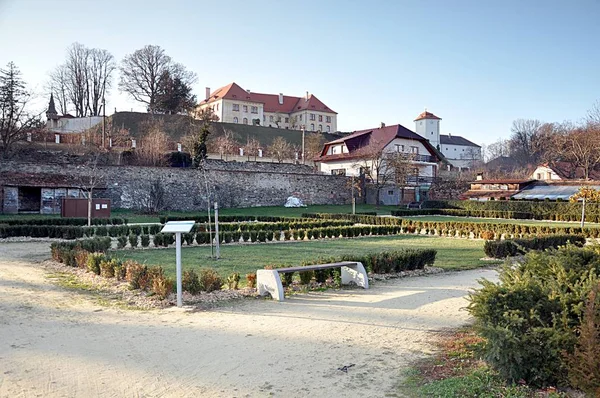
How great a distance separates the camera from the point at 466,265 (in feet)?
42.6

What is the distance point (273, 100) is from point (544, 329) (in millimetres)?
91714

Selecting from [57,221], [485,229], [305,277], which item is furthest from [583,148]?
[305,277]

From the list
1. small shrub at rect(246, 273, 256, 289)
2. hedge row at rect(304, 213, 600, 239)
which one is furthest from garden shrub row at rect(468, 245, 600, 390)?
hedge row at rect(304, 213, 600, 239)

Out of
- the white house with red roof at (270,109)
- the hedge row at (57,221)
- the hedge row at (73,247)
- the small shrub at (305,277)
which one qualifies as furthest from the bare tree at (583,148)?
the hedge row at (73,247)

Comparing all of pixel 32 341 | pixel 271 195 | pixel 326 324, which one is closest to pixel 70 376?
pixel 32 341

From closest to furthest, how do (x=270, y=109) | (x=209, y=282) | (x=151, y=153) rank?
(x=209, y=282), (x=151, y=153), (x=270, y=109)

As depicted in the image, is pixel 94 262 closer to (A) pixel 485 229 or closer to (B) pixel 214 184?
(A) pixel 485 229

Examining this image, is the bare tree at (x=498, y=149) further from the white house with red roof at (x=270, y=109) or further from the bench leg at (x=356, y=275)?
the bench leg at (x=356, y=275)

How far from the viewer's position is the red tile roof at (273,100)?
84488 mm

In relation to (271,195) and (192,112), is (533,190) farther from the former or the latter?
(192,112)

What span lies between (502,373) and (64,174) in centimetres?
3424

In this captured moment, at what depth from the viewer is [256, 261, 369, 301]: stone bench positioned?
874 cm

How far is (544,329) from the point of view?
4234 mm

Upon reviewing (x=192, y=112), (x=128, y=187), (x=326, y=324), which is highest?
(x=192, y=112)
